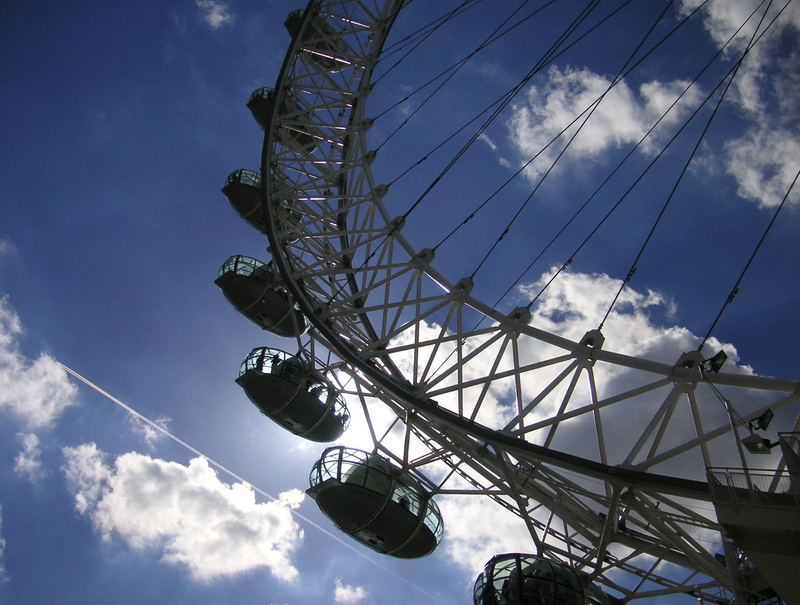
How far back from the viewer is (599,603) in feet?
55.0

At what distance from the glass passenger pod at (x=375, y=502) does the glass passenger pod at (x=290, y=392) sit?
352 cm

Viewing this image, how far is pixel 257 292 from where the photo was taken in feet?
84.6

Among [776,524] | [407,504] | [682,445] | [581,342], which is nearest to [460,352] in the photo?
[581,342]

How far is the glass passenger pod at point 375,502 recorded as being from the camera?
59.3 ft

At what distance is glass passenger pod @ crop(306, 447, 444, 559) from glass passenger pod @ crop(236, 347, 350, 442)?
352 cm

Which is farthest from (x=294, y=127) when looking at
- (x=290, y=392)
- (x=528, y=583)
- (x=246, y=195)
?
(x=528, y=583)

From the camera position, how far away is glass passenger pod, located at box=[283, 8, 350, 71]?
26.6 metres

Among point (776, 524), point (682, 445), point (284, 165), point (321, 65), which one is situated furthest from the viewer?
point (321, 65)

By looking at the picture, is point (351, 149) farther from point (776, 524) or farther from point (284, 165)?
point (776, 524)

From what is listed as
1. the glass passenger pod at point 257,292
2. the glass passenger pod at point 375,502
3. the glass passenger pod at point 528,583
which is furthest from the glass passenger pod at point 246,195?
the glass passenger pod at point 528,583

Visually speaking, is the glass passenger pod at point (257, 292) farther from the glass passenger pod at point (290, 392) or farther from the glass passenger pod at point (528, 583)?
the glass passenger pod at point (528, 583)

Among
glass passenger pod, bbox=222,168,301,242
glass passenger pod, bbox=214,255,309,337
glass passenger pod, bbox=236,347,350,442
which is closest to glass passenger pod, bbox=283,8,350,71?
glass passenger pod, bbox=222,168,301,242

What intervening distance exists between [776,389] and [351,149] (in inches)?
715

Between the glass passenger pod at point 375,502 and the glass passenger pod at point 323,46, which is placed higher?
the glass passenger pod at point 323,46
